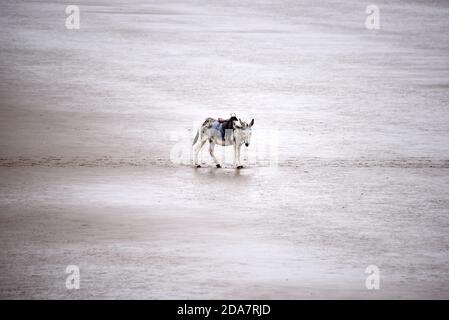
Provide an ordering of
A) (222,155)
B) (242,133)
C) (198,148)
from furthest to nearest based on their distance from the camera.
A: 1. (222,155)
2. (198,148)
3. (242,133)

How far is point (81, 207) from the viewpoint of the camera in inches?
616

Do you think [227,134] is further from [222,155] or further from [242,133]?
[222,155]

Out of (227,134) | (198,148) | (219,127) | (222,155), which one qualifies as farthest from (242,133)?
(222,155)

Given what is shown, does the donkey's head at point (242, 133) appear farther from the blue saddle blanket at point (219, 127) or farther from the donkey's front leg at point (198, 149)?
the donkey's front leg at point (198, 149)

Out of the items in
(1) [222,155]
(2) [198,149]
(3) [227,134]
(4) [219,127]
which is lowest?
(1) [222,155]

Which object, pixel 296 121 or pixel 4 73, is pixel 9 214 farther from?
pixel 4 73

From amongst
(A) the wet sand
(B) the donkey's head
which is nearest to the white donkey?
(B) the donkey's head

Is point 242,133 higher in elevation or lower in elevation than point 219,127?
lower

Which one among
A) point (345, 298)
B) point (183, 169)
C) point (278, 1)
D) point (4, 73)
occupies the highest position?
point (278, 1)

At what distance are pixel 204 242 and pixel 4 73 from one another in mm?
12415

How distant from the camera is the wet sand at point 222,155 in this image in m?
13.1

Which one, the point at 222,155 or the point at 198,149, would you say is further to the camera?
the point at 222,155

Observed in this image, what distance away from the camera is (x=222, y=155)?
1886 centimetres

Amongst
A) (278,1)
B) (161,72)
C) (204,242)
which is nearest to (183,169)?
(204,242)
